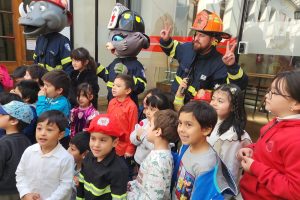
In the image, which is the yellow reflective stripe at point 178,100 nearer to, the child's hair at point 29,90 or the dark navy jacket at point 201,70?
the dark navy jacket at point 201,70

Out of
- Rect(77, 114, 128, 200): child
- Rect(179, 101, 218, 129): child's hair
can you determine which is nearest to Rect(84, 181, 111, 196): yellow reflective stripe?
Rect(77, 114, 128, 200): child

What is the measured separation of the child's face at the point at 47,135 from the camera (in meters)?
1.93

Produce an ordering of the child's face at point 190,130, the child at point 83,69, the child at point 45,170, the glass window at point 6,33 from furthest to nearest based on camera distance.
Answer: the glass window at point 6,33 → the child at point 83,69 → the child at point 45,170 → the child's face at point 190,130

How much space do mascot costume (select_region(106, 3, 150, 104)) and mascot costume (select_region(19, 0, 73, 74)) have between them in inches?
26.2

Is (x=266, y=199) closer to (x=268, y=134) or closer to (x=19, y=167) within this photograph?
(x=268, y=134)

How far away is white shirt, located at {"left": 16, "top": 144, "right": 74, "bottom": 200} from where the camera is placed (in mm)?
1902

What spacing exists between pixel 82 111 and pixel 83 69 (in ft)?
2.23

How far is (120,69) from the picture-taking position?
3.22 metres

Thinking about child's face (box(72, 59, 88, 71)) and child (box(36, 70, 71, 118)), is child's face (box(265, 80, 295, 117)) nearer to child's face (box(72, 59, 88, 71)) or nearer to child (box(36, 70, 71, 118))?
child (box(36, 70, 71, 118))

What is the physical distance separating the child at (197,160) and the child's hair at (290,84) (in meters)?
0.41

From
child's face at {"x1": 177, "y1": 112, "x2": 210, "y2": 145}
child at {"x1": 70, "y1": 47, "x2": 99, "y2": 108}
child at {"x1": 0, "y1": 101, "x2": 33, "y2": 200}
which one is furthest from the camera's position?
child at {"x1": 70, "y1": 47, "x2": 99, "y2": 108}

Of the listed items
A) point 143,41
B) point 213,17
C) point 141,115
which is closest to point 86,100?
point 141,115

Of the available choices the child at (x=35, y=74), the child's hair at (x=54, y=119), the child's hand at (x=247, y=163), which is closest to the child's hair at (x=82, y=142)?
the child's hair at (x=54, y=119)

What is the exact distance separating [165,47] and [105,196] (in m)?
1.79
